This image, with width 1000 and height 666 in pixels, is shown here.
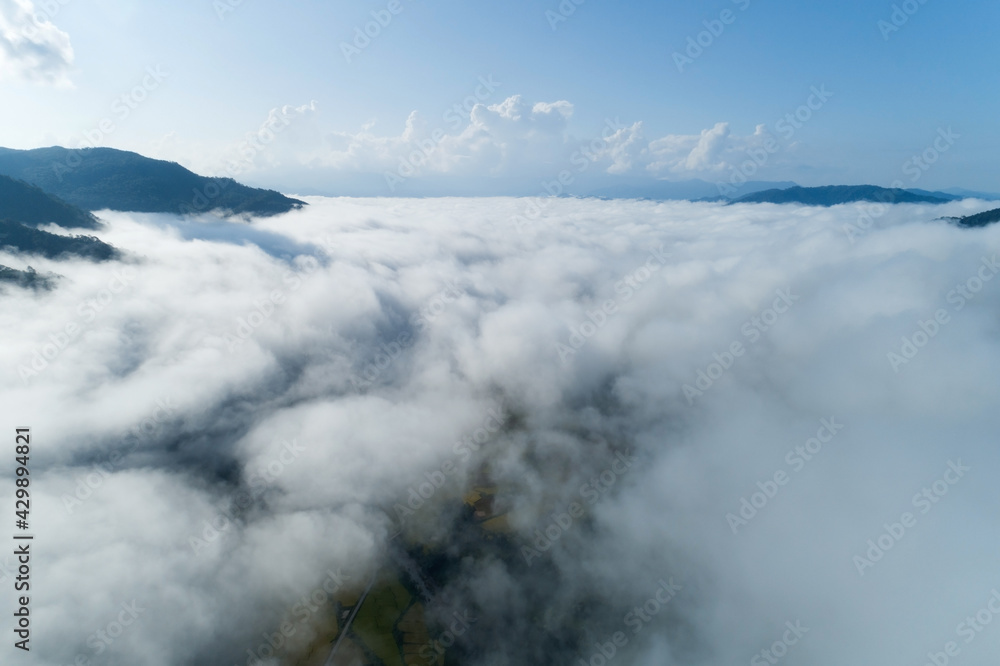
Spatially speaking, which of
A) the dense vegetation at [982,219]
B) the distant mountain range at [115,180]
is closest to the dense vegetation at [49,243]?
the distant mountain range at [115,180]

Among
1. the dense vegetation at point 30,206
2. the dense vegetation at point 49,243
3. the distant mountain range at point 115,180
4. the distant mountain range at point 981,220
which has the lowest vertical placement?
the dense vegetation at point 49,243

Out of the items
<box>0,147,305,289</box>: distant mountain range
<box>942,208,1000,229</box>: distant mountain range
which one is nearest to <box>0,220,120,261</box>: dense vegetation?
<box>0,147,305,289</box>: distant mountain range

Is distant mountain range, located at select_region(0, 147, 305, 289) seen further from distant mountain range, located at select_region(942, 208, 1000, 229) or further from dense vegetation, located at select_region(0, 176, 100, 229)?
distant mountain range, located at select_region(942, 208, 1000, 229)

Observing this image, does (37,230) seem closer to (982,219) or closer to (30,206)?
(30,206)

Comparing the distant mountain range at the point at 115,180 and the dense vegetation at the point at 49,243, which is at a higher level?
the distant mountain range at the point at 115,180

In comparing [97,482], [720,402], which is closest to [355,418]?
[97,482]

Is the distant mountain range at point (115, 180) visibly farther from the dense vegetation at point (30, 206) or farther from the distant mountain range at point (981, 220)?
the distant mountain range at point (981, 220)

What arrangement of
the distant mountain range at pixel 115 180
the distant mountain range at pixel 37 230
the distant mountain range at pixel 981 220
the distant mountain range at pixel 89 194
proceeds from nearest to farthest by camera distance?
the distant mountain range at pixel 37 230
the distant mountain range at pixel 89 194
the distant mountain range at pixel 981 220
the distant mountain range at pixel 115 180

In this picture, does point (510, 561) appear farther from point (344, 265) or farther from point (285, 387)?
point (344, 265)

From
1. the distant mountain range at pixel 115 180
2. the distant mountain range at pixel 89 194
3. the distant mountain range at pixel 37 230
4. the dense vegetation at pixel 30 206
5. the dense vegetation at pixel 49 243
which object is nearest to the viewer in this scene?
the distant mountain range at pixel 37 230
